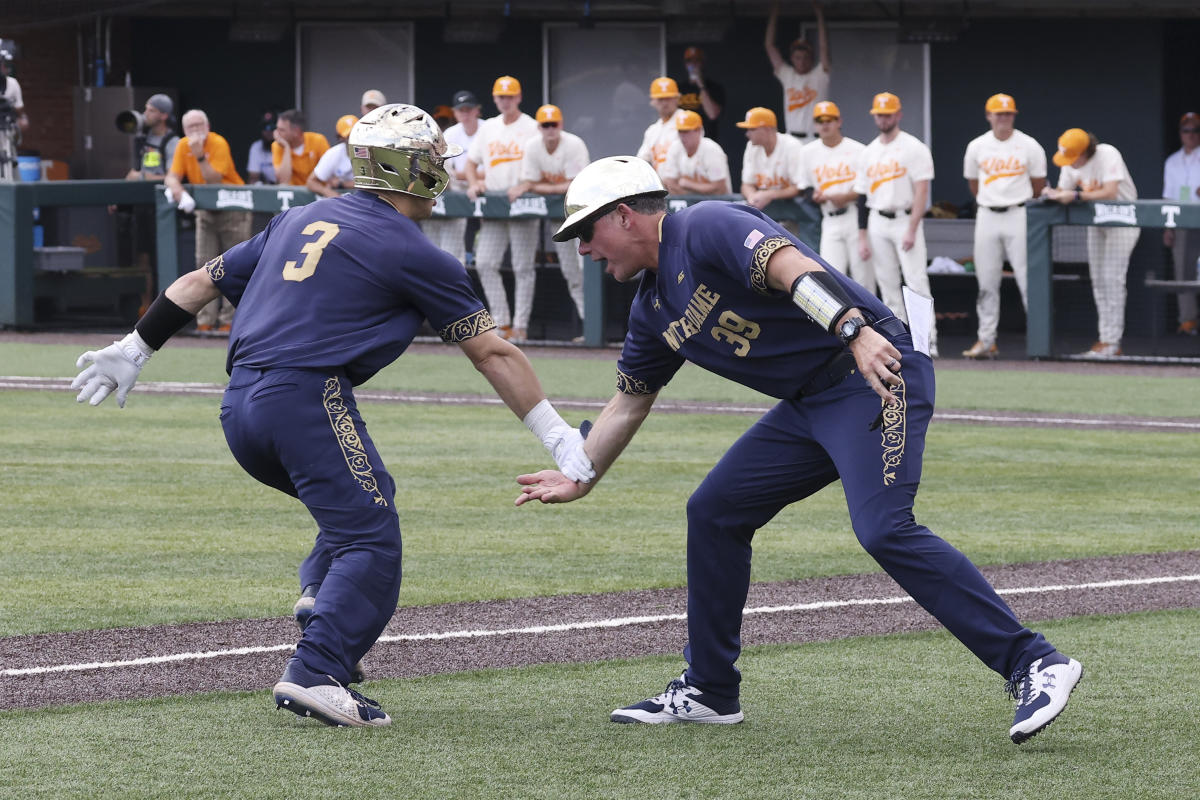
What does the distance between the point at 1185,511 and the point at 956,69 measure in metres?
11.5

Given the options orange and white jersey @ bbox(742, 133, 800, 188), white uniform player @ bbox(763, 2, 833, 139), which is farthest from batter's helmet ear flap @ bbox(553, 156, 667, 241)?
white uniform player @ bbox(763, 2, 833, 139)

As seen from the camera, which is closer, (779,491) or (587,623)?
(779,491)

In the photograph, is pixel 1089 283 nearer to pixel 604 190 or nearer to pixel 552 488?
pixel 552 488

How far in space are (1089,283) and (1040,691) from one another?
11.2m

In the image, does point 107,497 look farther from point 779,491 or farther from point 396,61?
point 396,61

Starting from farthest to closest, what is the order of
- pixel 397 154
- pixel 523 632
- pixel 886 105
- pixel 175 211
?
pixel 175 211
pixel 886 105
pixel 523 632
pixel 397 154

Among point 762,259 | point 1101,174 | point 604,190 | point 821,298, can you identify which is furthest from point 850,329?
point 1101,174

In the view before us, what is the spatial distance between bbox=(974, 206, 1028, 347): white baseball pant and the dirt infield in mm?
8330

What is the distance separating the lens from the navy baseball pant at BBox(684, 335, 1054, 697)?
4824 millimetres

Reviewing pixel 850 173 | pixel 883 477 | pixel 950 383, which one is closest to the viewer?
pixel 883 477

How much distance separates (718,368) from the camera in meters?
5.16

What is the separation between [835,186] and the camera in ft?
51.9

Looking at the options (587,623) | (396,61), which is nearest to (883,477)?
(587,623)

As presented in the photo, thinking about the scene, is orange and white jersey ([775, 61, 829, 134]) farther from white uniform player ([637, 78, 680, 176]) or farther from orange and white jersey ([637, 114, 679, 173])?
orange and white jersey ([637, 114, 679, 173])
